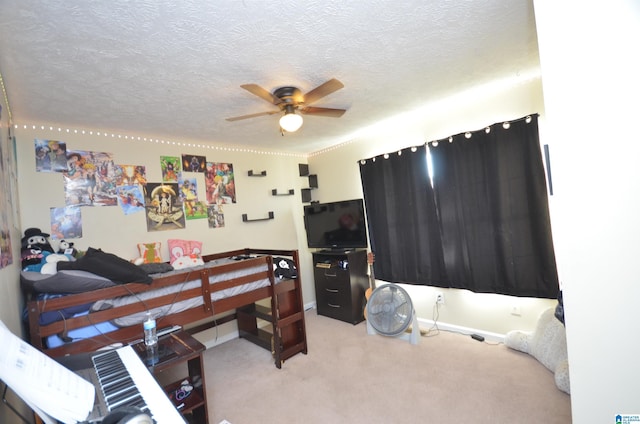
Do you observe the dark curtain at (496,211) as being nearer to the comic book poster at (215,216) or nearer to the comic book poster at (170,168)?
the comic book poster at (215,216)

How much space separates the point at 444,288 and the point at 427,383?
1.08 metres

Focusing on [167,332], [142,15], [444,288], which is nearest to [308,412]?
[167,332]

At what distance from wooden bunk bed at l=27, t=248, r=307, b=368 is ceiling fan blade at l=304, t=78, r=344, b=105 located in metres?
1.39

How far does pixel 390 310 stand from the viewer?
106 inches

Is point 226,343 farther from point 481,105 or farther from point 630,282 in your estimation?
point 481,105

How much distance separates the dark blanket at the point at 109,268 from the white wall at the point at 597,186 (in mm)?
2165

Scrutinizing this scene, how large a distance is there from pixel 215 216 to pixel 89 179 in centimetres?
117

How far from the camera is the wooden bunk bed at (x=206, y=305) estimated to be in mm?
1472

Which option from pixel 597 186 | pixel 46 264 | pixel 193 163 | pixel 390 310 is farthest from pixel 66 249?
pixel 597 186

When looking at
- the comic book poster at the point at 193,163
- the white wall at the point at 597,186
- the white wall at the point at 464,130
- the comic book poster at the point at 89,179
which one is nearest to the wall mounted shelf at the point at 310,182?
the white wall at the point at 464,130

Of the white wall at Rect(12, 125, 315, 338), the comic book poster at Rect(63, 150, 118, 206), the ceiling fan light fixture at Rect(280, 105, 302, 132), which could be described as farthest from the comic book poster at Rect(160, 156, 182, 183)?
the ceiling fan light fixture at Rect(280, 105, 302, 132)

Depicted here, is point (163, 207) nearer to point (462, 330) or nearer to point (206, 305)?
point (206, 305)

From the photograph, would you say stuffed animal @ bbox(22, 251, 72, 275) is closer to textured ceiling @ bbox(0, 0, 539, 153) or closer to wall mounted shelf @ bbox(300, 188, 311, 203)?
textured ceiling @ bbox(0, 0, 539, 153)

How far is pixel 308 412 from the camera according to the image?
185 centimetres
